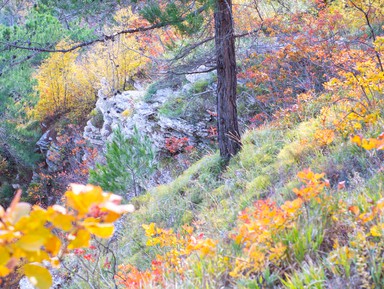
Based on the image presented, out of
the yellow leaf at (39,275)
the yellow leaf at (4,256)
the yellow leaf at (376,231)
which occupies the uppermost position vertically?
the yellow leaf at (4,256)

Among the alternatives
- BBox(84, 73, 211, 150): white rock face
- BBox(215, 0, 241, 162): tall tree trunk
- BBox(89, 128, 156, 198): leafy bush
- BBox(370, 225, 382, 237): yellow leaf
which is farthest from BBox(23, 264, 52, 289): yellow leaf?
BBox(84, 73, 211, 150): white rock face

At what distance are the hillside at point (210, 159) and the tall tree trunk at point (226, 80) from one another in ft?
0.06

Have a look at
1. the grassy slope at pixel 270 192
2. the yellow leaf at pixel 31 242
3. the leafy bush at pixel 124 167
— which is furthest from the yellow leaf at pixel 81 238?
the leafy bush at pixel 124 167

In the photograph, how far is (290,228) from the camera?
2.20 m

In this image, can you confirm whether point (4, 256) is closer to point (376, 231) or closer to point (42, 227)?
point (42, 227)

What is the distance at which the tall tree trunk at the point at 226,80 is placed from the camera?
508 cm

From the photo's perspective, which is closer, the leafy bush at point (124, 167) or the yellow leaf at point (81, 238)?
the yellow leaf at point (81, 238)

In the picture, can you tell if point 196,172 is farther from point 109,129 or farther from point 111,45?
point 111,45

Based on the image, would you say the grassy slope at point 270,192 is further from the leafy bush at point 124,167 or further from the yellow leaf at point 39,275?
the yellow leaf at point 39,275

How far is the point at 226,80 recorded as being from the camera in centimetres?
538

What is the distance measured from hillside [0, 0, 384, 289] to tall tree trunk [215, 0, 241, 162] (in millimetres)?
18

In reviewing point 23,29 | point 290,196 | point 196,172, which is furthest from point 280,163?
point 23,29

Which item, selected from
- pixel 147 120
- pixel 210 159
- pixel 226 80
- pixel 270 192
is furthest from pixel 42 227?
pixel 147 120

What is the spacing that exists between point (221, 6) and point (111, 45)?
9846mm
